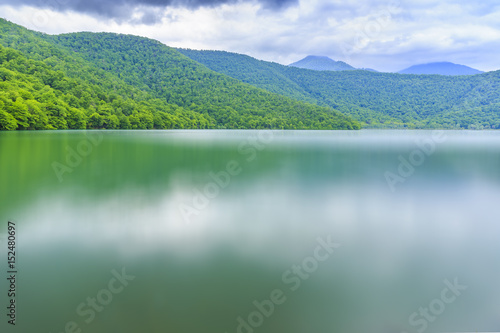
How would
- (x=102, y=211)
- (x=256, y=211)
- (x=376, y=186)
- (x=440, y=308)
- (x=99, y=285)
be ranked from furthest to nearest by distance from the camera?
1. (x=376, y=186)
2. (x=256, y=211)
3. (x=102, y=211)
4. (x=99, y=285)
5. (x=440, y=308)

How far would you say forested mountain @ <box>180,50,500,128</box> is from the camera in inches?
5472

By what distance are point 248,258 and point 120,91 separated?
109271mm

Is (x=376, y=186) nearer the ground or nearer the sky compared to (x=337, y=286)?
nearer the sky

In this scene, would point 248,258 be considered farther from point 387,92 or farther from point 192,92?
point 387,92

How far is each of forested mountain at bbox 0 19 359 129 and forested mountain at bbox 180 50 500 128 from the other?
34.7 meters

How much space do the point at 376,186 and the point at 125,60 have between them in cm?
14293

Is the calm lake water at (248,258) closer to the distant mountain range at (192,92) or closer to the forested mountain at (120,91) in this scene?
the forested mountain at (120,91)

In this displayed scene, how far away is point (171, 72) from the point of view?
138 meters

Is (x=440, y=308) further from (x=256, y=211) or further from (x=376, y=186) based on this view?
(x=376, y=186)

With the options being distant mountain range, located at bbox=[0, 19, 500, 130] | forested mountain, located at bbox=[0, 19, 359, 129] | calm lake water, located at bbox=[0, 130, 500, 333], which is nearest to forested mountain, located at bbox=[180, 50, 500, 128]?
distant mountain range, located at bbox=[0, 19, 500, 130]

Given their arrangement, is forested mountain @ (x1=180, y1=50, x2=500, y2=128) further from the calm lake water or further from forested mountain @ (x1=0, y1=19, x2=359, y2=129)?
the calm lake water

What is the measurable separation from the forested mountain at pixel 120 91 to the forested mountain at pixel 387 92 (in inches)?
1367

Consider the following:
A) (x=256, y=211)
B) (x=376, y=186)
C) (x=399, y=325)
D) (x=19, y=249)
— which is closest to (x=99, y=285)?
(x=19, y=249)


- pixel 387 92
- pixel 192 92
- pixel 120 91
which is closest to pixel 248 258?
pixel 120 91
